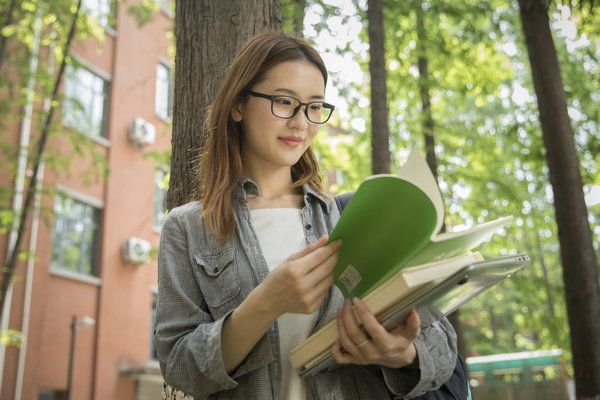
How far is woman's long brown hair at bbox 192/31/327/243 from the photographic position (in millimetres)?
1887

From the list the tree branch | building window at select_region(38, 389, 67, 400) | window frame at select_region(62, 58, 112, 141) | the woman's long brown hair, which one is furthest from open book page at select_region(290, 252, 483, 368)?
window frame at select_region(62, 58, 112, 141)

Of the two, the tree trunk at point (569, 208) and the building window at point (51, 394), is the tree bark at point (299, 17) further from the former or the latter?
the building window at point (51, 394)

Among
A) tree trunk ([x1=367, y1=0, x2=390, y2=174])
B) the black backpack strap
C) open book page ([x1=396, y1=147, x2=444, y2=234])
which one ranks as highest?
tree trunk ([x1=367, y1=0, x2=390, y2=174])

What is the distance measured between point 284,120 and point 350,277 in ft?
2.04

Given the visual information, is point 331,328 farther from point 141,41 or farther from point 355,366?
point 141,41

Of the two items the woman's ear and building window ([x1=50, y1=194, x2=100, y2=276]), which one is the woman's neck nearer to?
the woman's ear

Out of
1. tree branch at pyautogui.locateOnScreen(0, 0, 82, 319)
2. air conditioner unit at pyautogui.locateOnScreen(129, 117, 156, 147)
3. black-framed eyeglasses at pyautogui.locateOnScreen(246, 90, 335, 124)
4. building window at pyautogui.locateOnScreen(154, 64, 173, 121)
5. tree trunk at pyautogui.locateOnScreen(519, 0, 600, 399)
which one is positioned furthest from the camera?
building window at pyautogui.locateOnScreen(154, 64, 173, 121)

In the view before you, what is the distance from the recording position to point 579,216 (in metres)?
6.01

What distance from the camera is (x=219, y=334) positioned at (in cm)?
154

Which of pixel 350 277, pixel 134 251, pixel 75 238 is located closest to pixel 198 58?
pixel 350 277

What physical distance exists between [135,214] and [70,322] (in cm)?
323

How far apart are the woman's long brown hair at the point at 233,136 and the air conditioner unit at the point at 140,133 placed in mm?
13576

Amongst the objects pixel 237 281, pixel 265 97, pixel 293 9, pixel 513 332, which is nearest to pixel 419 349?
pixel 237 281

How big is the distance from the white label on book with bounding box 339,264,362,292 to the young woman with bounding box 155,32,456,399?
0.05 m
